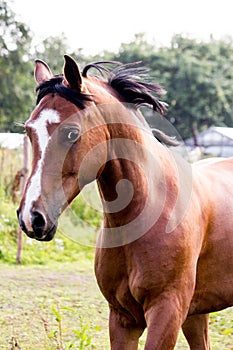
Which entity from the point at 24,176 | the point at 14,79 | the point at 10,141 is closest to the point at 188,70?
the point at 14,79

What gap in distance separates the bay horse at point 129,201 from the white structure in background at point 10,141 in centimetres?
930

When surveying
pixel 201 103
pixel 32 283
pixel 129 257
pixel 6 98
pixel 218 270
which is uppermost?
pixel 129 257

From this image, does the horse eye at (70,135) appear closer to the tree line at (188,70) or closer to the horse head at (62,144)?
the horse head at (62,144)

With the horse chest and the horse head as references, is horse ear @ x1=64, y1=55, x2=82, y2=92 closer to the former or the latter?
the horse head

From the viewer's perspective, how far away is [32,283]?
313 inches

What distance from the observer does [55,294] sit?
731 centimetres

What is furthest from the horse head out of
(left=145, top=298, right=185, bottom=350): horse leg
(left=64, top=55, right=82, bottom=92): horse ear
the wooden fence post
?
the wooden fence post

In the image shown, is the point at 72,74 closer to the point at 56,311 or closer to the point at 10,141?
the point at 56,311

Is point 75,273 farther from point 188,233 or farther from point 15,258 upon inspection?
point 188,233

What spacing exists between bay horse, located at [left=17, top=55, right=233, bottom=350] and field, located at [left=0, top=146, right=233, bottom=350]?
0.61 metres

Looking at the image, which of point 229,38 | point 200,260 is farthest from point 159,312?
point 229,38

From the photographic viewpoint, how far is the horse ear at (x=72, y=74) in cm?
253

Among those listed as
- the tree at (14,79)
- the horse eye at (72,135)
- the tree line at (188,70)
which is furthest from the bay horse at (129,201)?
the tree line at (188,70)

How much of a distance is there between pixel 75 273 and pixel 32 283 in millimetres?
1051
